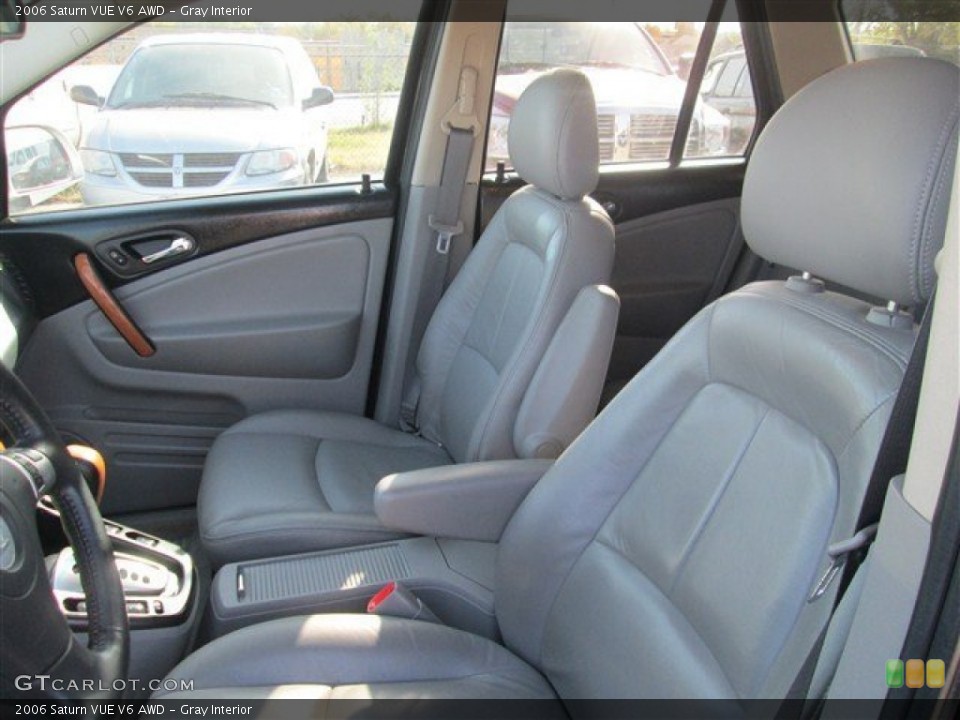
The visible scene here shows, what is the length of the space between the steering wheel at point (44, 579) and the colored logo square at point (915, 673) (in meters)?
0.89

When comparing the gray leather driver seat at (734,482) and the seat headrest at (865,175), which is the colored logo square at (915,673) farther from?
the seat headrest at (865,175)

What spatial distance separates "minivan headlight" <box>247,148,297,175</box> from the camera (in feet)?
8.13

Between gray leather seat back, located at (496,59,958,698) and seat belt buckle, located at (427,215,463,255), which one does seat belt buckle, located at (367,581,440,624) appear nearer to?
gray leather seat back, located at (496,59,958,698)

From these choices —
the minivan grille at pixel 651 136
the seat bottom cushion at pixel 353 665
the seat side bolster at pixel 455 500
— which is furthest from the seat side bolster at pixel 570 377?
the minivan grille at pixel 651 136

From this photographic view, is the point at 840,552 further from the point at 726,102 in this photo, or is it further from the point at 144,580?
the point at 726,102

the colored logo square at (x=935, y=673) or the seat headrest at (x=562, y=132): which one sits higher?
the seat headrest at (x=562, y=132)

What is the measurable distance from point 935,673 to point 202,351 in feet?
6.63

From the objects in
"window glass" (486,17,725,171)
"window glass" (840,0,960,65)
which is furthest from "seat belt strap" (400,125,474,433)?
"window glass" (840,0,960,65)

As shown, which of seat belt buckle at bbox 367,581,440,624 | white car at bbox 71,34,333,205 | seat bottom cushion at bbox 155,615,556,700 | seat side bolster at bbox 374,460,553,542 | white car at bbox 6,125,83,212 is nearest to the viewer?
seat bottom cushion at bbox 155,615,556,700

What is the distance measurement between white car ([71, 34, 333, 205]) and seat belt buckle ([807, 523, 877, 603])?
76.1 inches

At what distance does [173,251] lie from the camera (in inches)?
93.6

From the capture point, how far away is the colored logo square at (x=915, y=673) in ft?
2.71

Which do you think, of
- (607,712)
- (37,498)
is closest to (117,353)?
(37,498)

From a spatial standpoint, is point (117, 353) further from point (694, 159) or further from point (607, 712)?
point (694, 159)
